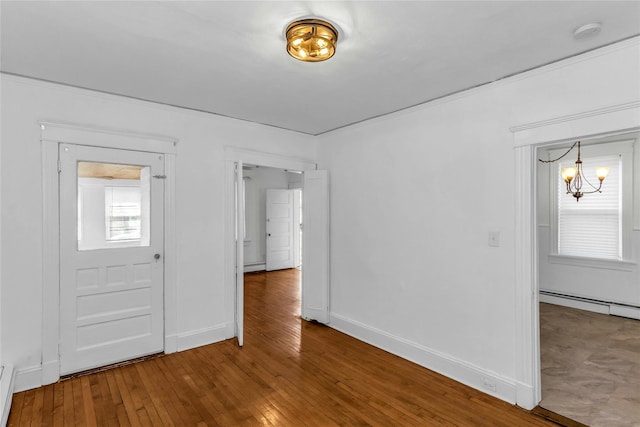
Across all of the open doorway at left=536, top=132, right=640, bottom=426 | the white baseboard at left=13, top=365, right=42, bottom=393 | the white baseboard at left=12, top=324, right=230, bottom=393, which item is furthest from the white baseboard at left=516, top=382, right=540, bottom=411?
the white baseboard at left=13, top=365, right=42, bottom=393

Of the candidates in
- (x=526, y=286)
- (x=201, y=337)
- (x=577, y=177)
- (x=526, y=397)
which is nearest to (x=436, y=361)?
(x=526, y=397)

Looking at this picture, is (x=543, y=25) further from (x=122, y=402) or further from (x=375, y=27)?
(x=122, y=402)

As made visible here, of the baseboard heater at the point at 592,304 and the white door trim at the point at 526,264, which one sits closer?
the white door trim at the point at 526,264

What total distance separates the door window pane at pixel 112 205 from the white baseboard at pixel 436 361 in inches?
102

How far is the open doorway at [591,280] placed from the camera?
2.94 m

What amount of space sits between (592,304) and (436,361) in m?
3.47

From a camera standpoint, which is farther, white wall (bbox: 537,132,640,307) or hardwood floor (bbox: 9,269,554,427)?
white wall (bbox: 537,132,640,307)

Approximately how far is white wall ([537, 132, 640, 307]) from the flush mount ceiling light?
4336mm

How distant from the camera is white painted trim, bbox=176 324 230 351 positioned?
344 centimetres

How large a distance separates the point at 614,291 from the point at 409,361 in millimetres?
3668

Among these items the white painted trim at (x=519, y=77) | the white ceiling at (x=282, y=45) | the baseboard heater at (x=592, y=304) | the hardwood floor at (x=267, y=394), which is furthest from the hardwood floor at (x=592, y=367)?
the white ceiling at (x=282, y=45)

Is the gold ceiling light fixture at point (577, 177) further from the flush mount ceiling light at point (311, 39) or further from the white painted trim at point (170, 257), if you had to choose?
the white painted trim at point (170, 257)

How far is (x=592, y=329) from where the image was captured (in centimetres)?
411

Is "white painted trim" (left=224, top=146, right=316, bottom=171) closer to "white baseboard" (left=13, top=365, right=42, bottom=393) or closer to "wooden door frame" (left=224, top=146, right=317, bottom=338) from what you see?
"wooden door frame" (left=224, top=146, right=317, bottom=338)
